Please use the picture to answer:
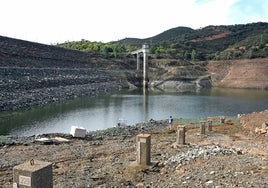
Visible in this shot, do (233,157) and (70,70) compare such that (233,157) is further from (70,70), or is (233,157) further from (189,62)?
(189,62)

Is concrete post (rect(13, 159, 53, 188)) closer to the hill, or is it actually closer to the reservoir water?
the reservoir water

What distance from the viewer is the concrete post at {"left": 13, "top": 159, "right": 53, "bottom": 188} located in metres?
7.93

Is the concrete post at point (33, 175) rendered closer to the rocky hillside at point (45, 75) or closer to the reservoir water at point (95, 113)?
the reservoir water at point (95, 113)

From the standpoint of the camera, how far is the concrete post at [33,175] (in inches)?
312

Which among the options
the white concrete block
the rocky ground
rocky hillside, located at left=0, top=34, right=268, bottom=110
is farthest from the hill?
the rocky ground

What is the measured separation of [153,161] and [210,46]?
113641 mm

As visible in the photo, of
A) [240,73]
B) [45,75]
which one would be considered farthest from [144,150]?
[240,73]

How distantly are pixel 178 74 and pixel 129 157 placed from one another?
221 ft

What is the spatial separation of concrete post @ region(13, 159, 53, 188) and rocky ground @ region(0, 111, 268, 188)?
9.90 ft

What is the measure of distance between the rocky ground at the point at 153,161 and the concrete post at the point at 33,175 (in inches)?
119

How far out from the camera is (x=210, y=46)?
122750mm

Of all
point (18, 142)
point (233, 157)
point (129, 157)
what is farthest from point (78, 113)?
point (233, 157)

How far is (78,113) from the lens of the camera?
38281mm

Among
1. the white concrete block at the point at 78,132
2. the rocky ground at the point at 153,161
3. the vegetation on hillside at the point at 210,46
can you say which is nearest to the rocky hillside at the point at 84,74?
the vegetation on hillside at the point at 210,46
